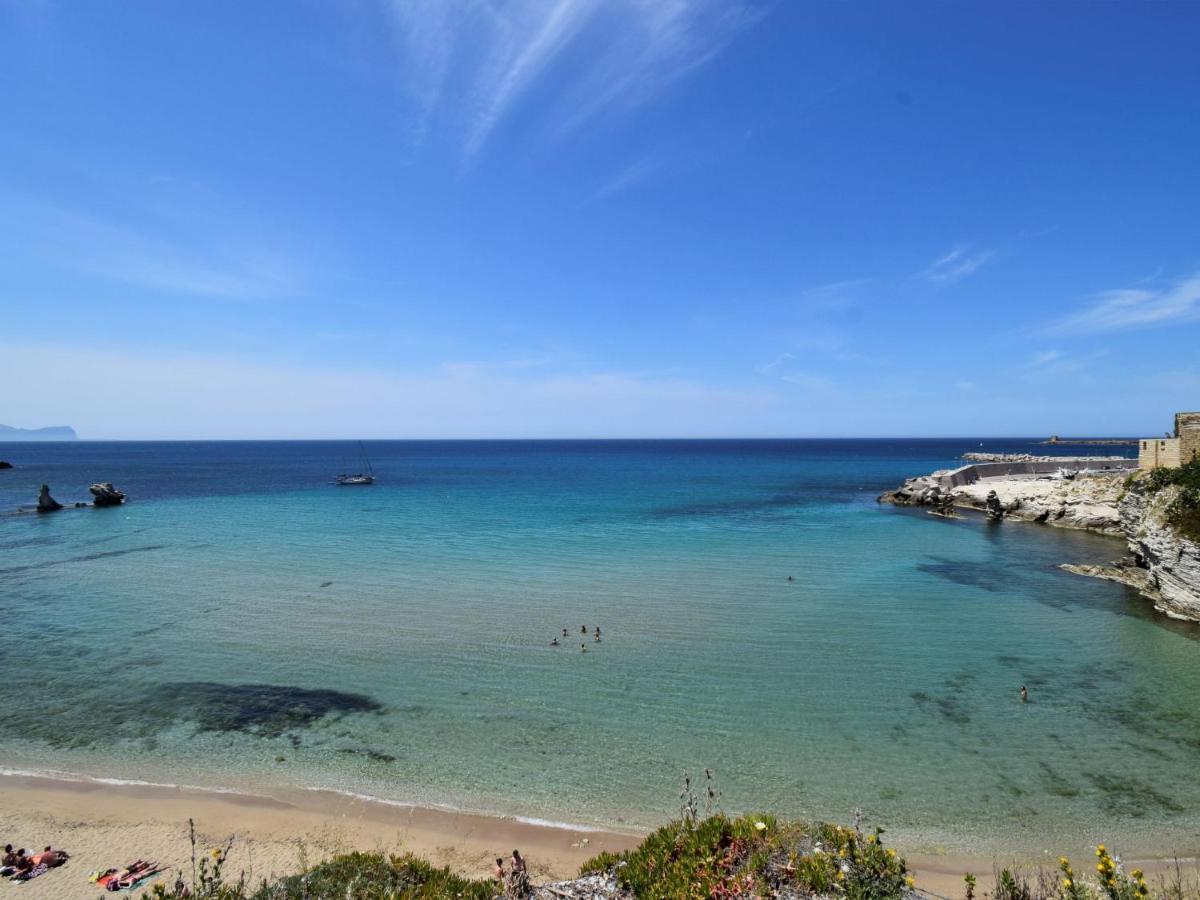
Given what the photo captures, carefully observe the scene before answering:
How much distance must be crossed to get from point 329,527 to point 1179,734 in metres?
51.4

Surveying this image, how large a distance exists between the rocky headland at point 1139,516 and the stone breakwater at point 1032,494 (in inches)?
2.9

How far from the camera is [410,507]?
62.6 metres

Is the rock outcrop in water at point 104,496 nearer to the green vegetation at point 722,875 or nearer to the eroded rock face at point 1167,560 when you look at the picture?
the green vegetation at point 722,875

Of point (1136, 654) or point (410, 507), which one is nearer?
point (1136, 654)

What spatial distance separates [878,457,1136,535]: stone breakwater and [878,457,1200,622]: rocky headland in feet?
0.24

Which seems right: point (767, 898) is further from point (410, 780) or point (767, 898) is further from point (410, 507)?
point (410, 507)

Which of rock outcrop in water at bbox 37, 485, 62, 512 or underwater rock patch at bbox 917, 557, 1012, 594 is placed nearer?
underwater rock patch at bbox 917, 557, 1012, 594

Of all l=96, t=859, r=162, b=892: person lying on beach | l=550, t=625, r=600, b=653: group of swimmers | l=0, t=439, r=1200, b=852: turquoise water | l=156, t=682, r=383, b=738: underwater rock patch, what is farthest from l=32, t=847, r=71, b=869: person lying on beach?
l=550, t=625, r=600, b=653: group of swimmers

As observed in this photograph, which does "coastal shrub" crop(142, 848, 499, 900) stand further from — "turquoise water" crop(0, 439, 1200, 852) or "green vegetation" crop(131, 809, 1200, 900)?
"turquoise water" crop(0, 439, 1200, 852)

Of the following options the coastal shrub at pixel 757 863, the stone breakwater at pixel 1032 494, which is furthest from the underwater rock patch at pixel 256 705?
the stone breakwater at pixel 1032 494

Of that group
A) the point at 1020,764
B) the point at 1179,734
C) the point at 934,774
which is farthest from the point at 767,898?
the point at 1179,734

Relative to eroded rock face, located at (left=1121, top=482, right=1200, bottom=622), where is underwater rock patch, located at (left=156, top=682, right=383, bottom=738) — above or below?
below

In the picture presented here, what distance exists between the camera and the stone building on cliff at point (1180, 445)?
30.3m

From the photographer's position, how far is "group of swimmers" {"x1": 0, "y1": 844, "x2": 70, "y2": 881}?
11156 millimetres
